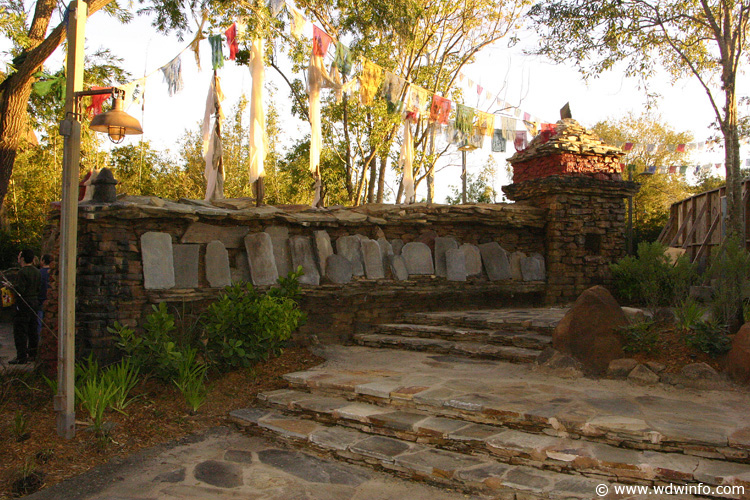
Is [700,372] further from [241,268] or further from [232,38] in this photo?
[232,38]

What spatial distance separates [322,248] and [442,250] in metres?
1.90

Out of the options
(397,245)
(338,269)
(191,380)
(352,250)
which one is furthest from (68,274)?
(397,245)

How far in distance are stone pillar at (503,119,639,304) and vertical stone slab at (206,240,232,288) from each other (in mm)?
4895

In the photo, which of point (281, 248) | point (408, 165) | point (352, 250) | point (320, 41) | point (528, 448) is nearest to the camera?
point (528, 448)

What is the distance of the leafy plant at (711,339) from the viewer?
172 inches

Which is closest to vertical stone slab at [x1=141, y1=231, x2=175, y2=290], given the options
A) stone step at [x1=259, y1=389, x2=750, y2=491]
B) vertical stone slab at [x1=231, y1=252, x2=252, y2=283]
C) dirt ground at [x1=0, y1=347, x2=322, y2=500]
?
vertical stone slab at [x1=231, y1=252, x2=252, y2=283]

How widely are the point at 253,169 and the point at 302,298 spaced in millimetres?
2580

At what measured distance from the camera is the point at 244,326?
507 centimetres

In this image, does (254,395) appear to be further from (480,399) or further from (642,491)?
(642,491)

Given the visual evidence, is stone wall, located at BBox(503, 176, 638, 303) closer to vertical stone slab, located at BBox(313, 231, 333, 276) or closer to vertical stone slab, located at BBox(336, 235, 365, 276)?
vertical stone slab, located at BBox(336, 235, 365, 276)

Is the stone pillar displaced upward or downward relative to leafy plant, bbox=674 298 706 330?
upward

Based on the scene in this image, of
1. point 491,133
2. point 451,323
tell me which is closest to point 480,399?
point 451,323

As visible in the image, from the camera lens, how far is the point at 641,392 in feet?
13.6

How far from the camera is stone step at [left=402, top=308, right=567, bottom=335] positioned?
5.86 m
